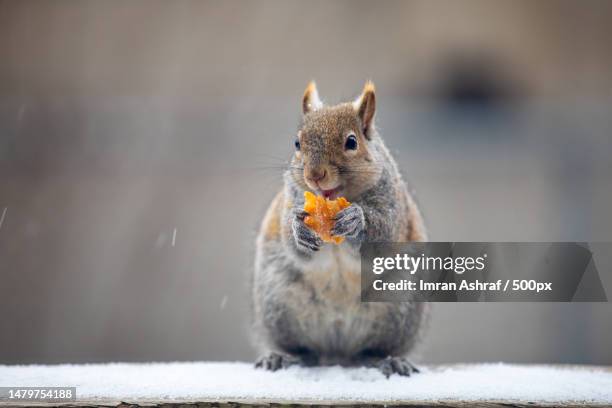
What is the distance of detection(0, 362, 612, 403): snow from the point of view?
3.47ft

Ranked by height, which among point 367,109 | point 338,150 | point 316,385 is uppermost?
point 367,109

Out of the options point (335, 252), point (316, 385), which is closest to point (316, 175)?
point (335, 252)

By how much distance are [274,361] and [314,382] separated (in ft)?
0.72

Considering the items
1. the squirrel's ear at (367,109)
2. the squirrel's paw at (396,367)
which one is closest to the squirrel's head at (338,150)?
the squirrel's ear at (367,109)

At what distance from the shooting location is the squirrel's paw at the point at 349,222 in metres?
1.25

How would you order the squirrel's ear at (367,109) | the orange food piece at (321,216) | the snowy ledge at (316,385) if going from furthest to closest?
1. the squirrel's ear at (367,109)
2. the orange food piece at (321,216)
3. the snowy ledge at (316,385)

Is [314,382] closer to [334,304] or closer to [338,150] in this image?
[334,304]

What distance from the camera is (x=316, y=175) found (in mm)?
1261

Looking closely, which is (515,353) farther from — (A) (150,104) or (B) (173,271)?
(A) (150,104)

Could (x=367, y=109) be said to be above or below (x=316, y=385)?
above

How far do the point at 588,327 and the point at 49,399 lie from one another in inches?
91.8

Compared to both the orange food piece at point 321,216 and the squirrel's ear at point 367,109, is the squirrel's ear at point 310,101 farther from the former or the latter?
the orange food piece at point 321,216

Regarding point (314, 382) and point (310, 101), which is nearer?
point (314, 382)

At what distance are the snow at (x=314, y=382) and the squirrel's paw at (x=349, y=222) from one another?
28 cm
